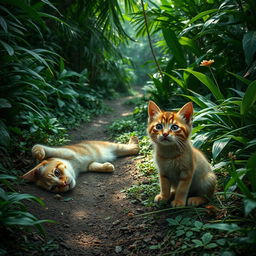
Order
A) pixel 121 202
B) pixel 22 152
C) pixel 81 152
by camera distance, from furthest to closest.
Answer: pixel 81 152 → pixel 22 152 → pixel 121 202

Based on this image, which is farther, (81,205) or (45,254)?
(81,205)

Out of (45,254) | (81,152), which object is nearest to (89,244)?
(45,254)

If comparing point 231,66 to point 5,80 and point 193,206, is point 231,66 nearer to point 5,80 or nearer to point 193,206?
point 193,206

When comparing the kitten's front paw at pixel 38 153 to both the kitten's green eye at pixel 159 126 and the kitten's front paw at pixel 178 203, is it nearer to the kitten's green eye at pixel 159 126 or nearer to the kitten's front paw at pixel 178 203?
the kitten's green eye at pixel 159 126

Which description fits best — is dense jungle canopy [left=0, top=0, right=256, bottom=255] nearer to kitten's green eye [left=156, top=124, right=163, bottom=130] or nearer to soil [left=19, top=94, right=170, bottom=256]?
soil [left=19, top=94, right=170, bottom=256]

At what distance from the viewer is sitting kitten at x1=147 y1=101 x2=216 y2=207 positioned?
2322 mm

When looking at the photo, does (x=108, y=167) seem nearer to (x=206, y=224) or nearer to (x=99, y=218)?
(x=99, y=218)

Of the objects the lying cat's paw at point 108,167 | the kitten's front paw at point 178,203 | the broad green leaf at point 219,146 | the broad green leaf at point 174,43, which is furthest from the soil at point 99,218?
the broad green leaf at point 174,43

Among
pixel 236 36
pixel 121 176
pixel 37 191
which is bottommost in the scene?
pixel 121 176

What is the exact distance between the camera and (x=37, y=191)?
2.92 meters

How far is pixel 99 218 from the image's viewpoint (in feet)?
8.63

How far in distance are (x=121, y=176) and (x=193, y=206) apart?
138cm

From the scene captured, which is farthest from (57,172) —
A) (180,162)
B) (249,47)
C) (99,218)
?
(249,47)

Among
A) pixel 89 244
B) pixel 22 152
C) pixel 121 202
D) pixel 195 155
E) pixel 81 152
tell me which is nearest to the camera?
pixel 89 244
